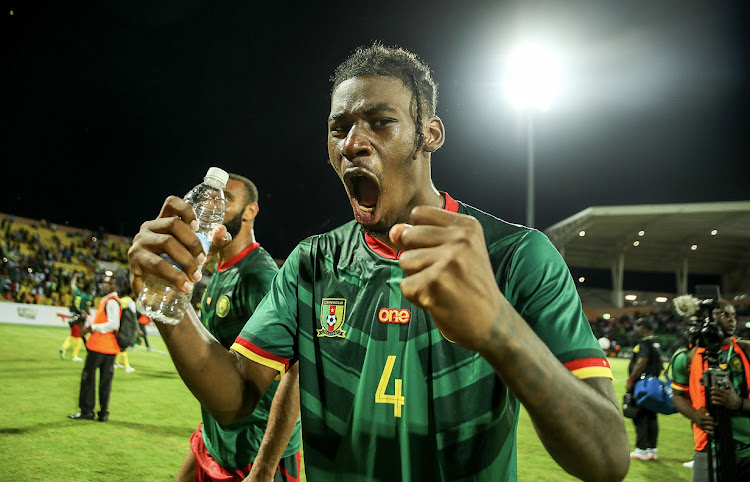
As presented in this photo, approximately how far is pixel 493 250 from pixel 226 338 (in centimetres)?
270

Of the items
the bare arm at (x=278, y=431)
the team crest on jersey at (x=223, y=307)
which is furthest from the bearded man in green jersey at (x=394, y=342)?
the team crest on jersey at (x=223, y=307)

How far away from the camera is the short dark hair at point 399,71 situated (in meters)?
2.13

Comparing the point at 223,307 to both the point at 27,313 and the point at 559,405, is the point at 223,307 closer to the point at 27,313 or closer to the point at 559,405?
the point at 559,405

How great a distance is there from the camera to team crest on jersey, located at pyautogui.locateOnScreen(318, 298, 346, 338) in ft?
6.80

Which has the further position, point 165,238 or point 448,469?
point 448,469

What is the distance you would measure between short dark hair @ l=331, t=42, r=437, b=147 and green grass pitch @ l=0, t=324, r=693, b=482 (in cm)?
616

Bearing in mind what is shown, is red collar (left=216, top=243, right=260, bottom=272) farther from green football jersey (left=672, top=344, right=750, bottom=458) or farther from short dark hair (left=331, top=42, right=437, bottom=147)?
green football jersey (left=672, top=344, right=750, bottom=458)

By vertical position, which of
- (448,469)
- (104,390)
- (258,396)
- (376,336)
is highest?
(376,336)

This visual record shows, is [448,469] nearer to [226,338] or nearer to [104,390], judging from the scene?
[226,338]

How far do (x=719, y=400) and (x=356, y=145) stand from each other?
459 cm

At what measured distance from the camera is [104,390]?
9.84 meters

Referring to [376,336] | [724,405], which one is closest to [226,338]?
[376,336]

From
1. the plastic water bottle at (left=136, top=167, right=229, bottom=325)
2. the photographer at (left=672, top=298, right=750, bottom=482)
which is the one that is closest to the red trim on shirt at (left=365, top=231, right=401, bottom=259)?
the plastic water bottle at (left=136, top=167, right=229, bottom=325)

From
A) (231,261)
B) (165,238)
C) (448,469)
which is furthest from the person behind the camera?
(231,261)
